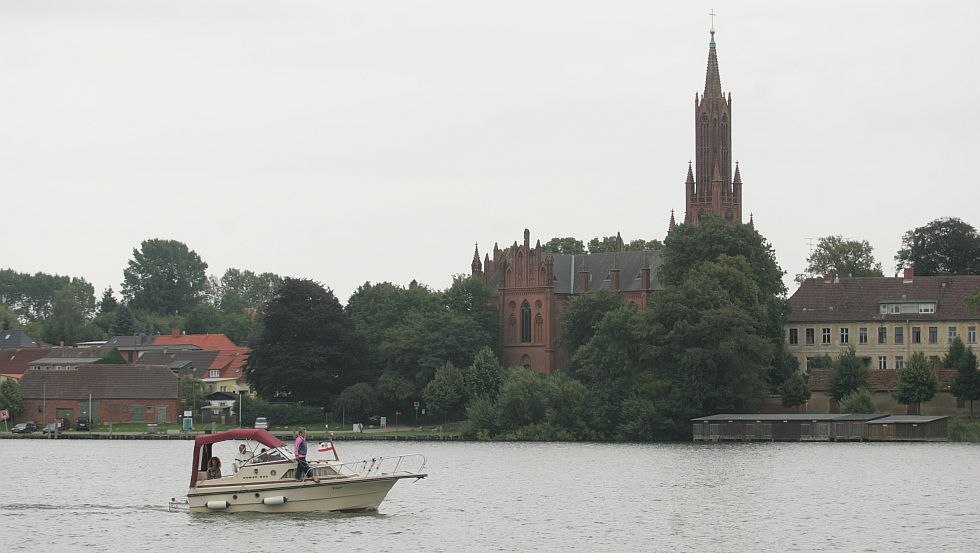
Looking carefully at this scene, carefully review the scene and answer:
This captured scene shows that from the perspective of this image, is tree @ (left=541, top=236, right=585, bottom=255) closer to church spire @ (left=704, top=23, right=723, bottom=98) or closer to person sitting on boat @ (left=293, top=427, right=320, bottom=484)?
church spire @ (left=704, top=23, right=723, bottom=98)

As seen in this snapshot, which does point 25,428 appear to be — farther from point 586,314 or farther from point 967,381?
point 967,381

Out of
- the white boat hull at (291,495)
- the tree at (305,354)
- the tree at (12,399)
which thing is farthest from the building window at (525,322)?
the white boat hull at (291,495)

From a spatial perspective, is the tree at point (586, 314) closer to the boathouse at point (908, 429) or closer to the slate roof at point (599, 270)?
the slate roof at point (599, 270)

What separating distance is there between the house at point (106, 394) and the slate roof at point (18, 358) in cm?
2132

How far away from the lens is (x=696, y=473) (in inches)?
3056

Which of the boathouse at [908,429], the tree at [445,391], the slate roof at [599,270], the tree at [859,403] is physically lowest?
the boathouse at [908,429]

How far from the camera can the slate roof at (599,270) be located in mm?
144500

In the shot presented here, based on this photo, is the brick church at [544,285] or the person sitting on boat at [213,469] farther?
the brick church at [544,285]

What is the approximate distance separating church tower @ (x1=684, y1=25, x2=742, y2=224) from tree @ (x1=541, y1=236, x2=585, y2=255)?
1535 centimetres

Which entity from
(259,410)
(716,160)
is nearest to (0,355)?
(259,410)

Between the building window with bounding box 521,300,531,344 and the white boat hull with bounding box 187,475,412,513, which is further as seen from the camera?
the building window with bounding box 521,300,531,344

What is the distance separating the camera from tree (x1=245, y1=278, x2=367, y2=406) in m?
129

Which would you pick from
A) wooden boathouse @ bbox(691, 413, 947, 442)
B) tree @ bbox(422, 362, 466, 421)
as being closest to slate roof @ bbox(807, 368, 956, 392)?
wooden boathouse @ bbox(691, 413, 947, 442)

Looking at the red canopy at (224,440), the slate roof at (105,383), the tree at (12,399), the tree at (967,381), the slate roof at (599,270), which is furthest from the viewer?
the slate roof at (599,270)
